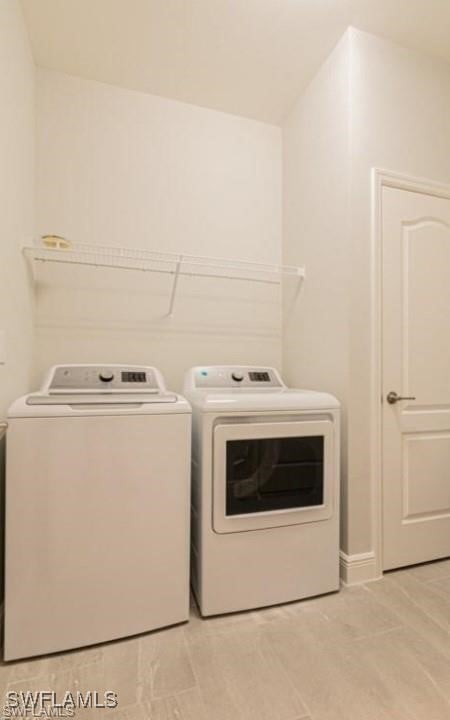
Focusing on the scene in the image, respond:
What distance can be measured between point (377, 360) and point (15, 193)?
6.25 ft

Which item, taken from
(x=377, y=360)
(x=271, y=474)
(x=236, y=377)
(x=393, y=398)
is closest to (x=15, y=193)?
(x=236, y=377)

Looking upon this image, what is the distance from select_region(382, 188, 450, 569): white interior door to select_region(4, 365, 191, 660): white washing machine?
1098 mm

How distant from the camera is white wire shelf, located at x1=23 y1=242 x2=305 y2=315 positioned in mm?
1925

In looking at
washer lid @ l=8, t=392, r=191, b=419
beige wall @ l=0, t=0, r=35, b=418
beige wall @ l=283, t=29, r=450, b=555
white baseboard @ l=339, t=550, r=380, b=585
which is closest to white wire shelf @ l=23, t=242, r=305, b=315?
beige wall @ l=0, t=0, r=35, b=418

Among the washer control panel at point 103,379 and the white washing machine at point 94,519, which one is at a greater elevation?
the washer control panel at point 103,379

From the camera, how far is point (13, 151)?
1561 mm

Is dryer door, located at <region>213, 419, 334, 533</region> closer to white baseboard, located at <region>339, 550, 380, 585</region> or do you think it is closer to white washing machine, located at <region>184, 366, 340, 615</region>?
white washing machine, located at <region>184, 366, 340, 615</region>

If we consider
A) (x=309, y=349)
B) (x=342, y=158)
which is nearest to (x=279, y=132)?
(x=342, y=158)

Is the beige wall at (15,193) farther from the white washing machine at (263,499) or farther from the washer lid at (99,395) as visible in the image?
the white washing machine at (263,499)

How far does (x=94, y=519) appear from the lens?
1304 millimetres

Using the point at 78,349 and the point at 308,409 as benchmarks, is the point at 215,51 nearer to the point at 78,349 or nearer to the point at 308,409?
the point at 78,349

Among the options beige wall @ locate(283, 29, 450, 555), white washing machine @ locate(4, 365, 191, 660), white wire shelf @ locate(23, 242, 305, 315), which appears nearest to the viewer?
white washing machine @ locate(4, 365, 191, 660)

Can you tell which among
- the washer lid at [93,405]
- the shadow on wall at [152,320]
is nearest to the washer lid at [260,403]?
the washer lid at [93,405]

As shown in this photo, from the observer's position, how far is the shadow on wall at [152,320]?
6.58 ft
